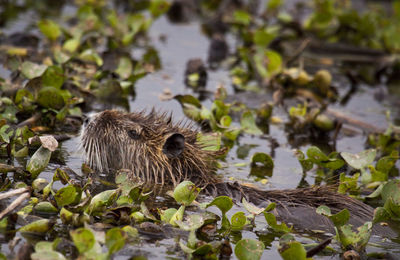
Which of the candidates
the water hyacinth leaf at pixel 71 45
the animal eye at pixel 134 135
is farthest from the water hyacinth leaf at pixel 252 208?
the water hyacinth leaf at pixel 71 45

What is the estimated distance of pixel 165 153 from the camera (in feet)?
16.6

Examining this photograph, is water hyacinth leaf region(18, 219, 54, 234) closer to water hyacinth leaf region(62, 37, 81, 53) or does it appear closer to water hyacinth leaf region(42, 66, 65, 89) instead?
water hyacinth leaf region(42, 66, 65, 89)

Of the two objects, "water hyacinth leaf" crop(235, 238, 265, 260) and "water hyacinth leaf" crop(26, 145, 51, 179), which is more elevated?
"water hyacinth leaf" crop(26, 145, 51, 179)

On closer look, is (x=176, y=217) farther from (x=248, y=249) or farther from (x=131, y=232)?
(x=248, y=249)

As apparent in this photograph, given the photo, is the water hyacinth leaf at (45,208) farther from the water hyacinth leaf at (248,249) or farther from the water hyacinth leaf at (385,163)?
the water hyacinth leaf at (385,163)

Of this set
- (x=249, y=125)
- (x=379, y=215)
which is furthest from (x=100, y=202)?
(x=249, y=125)

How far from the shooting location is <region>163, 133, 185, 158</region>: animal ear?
Result: 4.98 m

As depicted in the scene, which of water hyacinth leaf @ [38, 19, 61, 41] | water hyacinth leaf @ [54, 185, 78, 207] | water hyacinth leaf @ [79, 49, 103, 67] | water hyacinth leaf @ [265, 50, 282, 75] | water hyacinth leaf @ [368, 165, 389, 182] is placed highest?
water hyacinth leaf @ [38, 19, 61, 41]

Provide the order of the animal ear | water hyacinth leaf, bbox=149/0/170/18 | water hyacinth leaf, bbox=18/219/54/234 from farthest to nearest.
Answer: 1. water hyacinth leaf, bbox=149/0/170/18
2. the animal ear
3. water hyacinth leaf, bbox=18/219/54/234

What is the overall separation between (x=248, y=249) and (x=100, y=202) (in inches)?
41.9

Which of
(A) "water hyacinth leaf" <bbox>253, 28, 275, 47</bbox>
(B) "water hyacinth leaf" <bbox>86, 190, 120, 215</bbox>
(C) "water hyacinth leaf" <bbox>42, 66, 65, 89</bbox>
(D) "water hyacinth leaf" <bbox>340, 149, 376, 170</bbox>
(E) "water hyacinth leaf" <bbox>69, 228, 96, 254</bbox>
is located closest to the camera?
(E) "water hyacinth leaf" <bbox>69, 228, 96, 254</bbox>

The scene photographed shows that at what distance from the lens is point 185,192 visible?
4.45 m

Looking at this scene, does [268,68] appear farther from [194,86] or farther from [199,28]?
[199,28]

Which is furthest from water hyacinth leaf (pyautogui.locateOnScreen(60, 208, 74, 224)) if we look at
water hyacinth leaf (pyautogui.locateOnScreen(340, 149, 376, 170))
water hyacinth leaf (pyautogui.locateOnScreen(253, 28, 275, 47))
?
water hyacinth leaf (pyautogui.locateOnScreen(253, 28, 275, 47))
